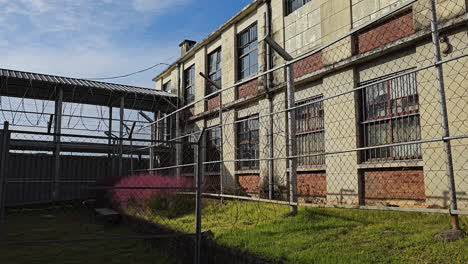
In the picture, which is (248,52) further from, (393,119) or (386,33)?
(393,119)

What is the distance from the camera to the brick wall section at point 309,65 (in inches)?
352

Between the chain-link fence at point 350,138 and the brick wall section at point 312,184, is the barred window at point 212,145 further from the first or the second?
the brick wall section at point 312,184

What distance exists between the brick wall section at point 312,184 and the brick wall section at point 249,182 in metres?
1.64

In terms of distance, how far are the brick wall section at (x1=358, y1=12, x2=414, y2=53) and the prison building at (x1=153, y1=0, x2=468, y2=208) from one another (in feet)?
0.08

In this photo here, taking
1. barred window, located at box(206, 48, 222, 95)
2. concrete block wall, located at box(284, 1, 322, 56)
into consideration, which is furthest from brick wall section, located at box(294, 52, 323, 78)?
barred window, located at box(206, 48, 222, 95)

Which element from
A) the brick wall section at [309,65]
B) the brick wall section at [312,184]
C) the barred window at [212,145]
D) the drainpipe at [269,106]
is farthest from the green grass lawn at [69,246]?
the brick wall section at [309,65]

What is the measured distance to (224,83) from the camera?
43.4 ft

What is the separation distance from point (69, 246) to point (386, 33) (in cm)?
741

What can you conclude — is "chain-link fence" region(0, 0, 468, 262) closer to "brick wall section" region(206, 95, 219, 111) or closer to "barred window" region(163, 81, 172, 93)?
"brick wall section" region(206, 95, 219, 111)

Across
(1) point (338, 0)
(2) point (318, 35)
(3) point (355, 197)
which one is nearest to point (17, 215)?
(3) point (355, 197)

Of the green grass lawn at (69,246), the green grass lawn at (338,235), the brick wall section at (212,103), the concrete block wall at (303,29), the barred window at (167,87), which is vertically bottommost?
the green grass lawn at (69,246)

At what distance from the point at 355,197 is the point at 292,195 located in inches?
114

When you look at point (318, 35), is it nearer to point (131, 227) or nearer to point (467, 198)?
point (467, 198)

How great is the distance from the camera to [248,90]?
11.9 metres
